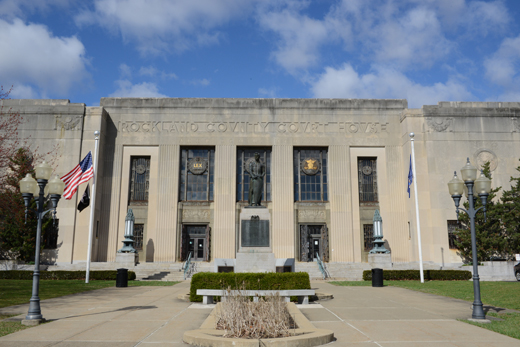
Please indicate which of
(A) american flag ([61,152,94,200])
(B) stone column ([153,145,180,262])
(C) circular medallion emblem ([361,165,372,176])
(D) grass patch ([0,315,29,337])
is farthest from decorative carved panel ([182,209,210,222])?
(D) grass patch ([0,315,29,337])

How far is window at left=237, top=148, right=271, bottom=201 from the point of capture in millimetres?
36375

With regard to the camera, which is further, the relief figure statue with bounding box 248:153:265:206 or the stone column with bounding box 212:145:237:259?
the stone column with bounding box 212:145:237:259

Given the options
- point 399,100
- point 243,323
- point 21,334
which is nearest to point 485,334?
point 243,323

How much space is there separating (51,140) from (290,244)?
21.0 meters

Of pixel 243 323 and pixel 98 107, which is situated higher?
pixel 98 107

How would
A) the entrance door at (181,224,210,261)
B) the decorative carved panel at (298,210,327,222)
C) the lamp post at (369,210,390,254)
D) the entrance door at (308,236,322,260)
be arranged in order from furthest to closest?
1. the decorative carved panel at (298,210,327,222)
2. the entrance door at (308,236,322,260)
3. the entrance door at (181,224,210,261)
4. the lamp post at (369,210,390,254)

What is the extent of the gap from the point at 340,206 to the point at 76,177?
66.6 feet

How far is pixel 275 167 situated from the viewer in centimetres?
3603

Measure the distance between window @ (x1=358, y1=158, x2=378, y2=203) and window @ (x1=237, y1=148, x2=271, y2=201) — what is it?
25.9ft

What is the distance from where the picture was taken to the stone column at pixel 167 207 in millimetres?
34500

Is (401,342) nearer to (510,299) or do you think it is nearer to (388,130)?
(510,299)

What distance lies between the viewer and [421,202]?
34.3m

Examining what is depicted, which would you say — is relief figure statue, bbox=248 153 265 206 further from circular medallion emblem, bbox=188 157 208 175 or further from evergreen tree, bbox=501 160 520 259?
evergreen tree, bbox=501 160 520 259

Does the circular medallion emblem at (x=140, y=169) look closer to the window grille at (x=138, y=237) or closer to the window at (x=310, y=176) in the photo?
the window grille at (x=138, y=237)
